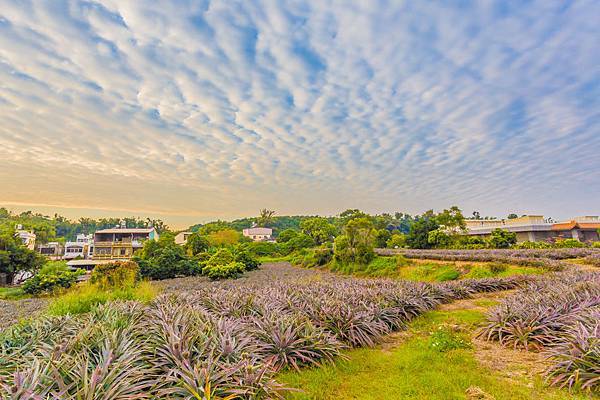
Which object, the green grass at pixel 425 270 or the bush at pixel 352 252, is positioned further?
the bush at pixel 352 252

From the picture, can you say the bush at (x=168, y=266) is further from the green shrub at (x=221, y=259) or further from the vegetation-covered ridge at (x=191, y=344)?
the vegetation-covered ridge at (x=191, y=344)

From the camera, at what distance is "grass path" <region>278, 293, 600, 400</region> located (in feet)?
9.24

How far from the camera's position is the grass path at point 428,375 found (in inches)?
111

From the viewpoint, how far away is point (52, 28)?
619 centimetres

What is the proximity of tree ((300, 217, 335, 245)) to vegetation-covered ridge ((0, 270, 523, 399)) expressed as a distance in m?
33.4

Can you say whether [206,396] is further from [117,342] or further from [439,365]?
[439,365]

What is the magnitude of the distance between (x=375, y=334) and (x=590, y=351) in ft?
7.76

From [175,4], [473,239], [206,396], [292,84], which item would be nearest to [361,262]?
[473,239]

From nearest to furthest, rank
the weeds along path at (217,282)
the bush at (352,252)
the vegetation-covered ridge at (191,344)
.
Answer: the vegetation-covered ridge at (191,344) < the weeds along path at (217,282) < the bush at (352,252)

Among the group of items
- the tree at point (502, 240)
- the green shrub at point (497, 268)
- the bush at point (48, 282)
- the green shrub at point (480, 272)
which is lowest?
the bush at point (48, 282)

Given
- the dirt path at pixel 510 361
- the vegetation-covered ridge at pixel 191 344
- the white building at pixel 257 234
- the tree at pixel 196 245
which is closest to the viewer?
the vegetation-covered ridge at pixel 191 344

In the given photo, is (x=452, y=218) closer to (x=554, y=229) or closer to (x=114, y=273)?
(x=554, y=229)

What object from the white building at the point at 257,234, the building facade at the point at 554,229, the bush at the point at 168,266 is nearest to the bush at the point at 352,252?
the bush at the point at 168,266

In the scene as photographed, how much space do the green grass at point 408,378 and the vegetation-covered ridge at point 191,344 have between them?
250mm
